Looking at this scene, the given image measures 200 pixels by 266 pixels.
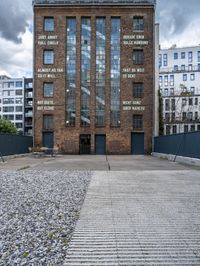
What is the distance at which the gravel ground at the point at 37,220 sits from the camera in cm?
370

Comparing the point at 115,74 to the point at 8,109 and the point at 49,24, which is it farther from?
the point at 8,109

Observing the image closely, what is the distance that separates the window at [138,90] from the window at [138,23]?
6058mm

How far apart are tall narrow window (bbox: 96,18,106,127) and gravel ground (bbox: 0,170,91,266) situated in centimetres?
2351

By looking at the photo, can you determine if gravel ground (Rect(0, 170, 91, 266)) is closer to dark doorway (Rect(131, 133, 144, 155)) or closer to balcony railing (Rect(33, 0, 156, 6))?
dark doorway (Rect(131, 133, 144, 155))

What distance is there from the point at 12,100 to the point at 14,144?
6750 centimetres

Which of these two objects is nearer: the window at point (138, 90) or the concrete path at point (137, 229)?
the concrete path at point (137, 229)

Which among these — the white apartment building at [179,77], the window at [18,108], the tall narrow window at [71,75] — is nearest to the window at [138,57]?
the tall narrow window at [71,75]

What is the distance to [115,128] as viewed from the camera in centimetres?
3228

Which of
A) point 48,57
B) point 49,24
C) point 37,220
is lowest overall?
point 37,220

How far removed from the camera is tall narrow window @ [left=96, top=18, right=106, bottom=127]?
32531 millimetres

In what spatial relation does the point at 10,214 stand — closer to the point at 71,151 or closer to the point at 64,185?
the point at 64,185

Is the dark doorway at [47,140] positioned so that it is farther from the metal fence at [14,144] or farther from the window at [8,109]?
the window at [8,109]

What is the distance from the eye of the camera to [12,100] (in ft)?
296

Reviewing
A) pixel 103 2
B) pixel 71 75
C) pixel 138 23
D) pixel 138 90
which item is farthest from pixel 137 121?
pixel 103 2
